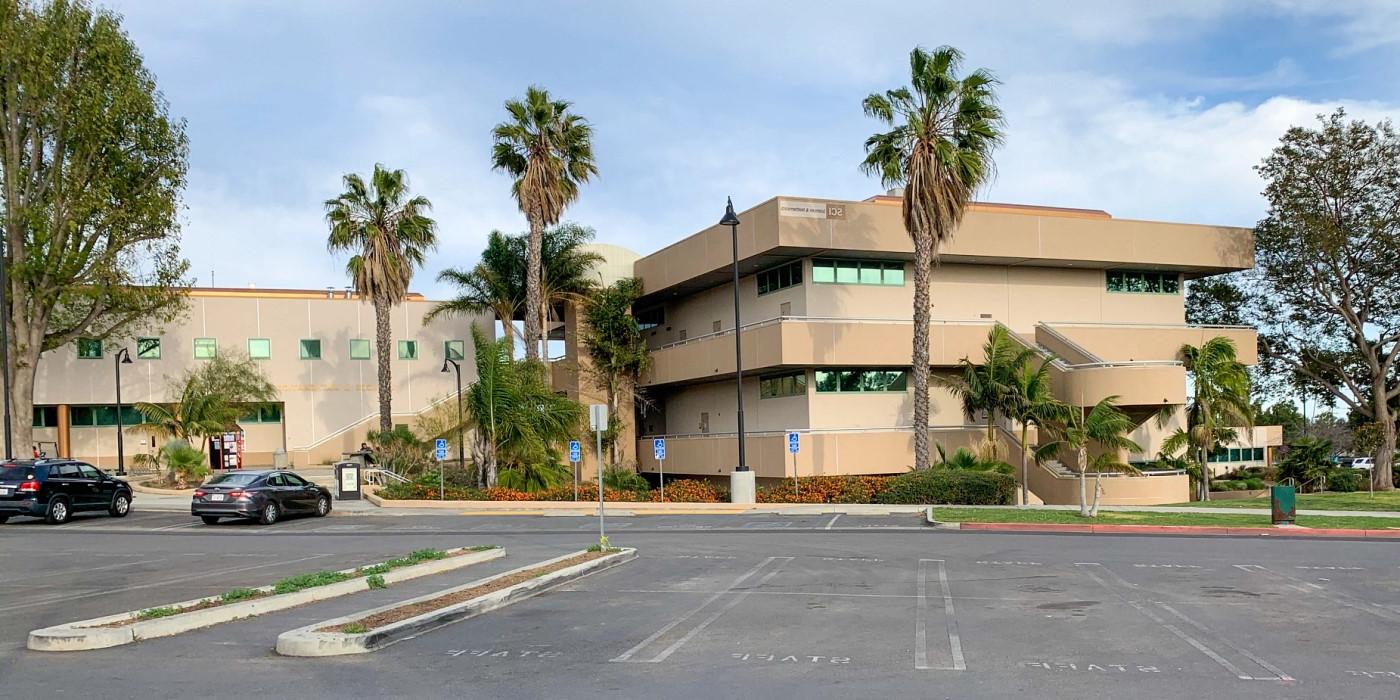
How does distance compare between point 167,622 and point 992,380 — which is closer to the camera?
point 167,622

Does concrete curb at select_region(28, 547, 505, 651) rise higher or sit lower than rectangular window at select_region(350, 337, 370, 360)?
→ lower

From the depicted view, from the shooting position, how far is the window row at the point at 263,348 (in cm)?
5075

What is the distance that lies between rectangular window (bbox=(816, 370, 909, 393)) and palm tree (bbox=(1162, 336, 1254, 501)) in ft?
29.0

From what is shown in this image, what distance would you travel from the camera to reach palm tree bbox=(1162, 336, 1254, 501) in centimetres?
3828

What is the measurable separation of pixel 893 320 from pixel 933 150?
23.1 ft

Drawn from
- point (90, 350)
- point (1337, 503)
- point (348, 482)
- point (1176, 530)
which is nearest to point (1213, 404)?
point (1337, 503)

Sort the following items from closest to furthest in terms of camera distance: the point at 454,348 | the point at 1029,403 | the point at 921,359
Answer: the point at 921,359 < the point at 1029,403 < the point at 454,348

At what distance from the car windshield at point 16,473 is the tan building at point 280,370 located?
22677 mm

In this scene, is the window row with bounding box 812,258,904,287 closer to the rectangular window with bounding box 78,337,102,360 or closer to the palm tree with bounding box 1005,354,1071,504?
the palm tree with bounding box 1005,354,1071,504

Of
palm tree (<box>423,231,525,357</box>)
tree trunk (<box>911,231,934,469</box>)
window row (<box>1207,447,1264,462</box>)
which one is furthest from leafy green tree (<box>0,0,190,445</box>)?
window row (<box>1207,447,1264,462</box>)

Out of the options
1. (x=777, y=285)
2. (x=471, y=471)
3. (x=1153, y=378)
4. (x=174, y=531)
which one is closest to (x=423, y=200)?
(x=471, y=471)

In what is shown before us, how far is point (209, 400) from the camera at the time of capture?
1763 inches

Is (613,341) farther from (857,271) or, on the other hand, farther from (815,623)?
(815,623)

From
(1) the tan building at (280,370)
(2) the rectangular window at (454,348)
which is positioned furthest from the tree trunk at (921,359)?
(2) the rectangular window at (454,348)
